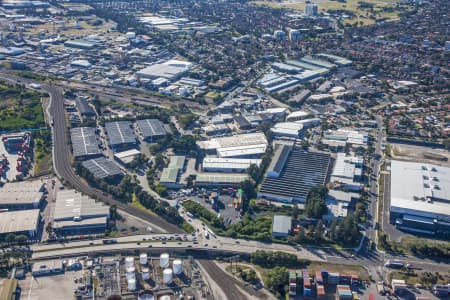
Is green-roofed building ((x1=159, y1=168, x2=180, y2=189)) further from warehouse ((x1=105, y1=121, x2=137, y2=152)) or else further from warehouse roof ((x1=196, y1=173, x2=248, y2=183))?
warehouse ((x1=105, y1=121, x2=137, y2=152))

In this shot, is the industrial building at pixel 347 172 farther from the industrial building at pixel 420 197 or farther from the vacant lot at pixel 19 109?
the vacant lot at pixel 19 109

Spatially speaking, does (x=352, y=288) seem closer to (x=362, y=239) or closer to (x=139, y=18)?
(x=362, y=239)

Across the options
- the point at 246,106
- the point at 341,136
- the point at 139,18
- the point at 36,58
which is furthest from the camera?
the point at 139,18

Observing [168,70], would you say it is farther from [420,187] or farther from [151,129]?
[420,187]

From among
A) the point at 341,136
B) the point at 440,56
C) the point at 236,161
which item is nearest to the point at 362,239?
the point at 236,161

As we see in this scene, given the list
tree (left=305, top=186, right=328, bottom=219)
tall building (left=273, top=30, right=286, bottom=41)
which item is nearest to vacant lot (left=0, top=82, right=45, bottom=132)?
tree (left=305, top=186, right=328, bottom=219)

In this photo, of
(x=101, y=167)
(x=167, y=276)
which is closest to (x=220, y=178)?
(x=101, y=167)
